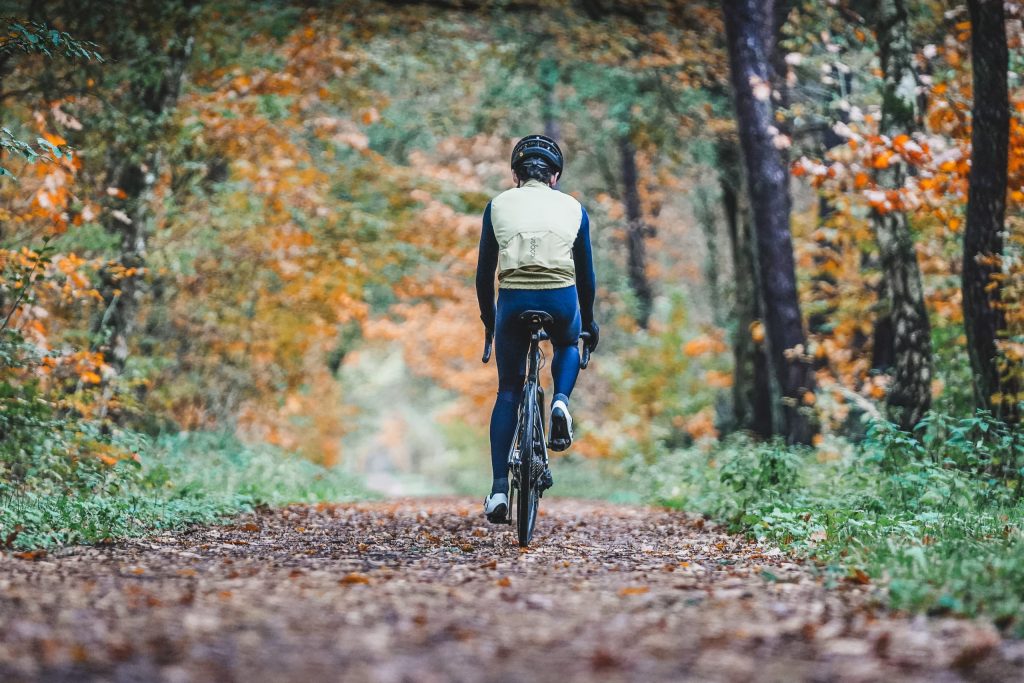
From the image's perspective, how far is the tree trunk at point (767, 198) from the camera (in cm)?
1058

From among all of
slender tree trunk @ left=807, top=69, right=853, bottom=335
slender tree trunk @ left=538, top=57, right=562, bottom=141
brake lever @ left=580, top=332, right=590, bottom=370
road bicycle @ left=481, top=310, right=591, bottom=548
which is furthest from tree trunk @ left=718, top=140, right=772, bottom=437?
road bicycle @ left=481, top=310, right=591, bottom=548

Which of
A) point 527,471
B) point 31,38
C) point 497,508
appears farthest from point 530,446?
point 31,38

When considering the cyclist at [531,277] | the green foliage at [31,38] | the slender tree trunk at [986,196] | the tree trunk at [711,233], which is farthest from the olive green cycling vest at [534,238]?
the tree trunk at [711,233]

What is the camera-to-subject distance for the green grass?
17.4ft

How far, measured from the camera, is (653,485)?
40.3 feet

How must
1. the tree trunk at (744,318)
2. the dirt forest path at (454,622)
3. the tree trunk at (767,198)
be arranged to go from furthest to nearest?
the tree trunk at (744,318), the tree trunk at (767,198), the dirt forest path at (454,622)

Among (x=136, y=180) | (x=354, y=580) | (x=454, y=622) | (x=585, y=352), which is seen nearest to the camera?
(x=454, y=622)

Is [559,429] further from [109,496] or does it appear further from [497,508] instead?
[109,496]

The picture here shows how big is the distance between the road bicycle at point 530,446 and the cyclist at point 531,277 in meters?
0.05

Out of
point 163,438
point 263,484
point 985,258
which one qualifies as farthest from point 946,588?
point 163,438

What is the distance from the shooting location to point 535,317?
17.7 feet

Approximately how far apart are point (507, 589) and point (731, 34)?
8506 millimetres

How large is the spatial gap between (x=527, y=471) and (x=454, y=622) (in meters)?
2.18

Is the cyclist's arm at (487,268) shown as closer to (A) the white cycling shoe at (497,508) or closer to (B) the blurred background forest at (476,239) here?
(A) the white cycling shoe at (497,508)
